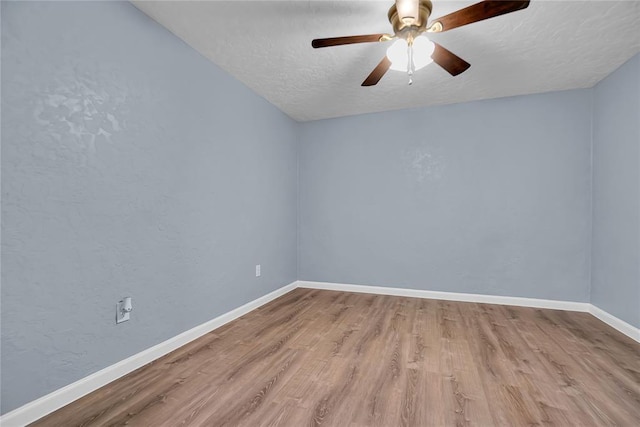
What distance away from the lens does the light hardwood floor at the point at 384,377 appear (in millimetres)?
1462

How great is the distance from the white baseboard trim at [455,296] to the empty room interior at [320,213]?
3cm

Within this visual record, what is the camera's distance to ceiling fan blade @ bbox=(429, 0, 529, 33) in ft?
4.45

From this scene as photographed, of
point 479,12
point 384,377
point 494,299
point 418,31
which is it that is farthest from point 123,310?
point 494,299

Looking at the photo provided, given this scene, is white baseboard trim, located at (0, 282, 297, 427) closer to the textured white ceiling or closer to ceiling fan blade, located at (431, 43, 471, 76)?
the textured white ceiling

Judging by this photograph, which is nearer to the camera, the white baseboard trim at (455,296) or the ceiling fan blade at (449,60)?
the ceiling fan blade at (449,60)

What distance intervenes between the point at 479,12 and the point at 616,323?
298 centimetres

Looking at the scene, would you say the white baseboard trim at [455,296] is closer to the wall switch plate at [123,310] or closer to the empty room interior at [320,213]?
the empty room interior at [320,213]

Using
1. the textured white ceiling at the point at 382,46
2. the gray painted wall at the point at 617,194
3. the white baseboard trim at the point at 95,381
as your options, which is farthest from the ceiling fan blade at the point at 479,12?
the white baseboard trim at the point at 95,381

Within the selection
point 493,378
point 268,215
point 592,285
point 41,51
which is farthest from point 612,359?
point 41,51

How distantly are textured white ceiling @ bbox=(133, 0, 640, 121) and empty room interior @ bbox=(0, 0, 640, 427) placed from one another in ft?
0.08

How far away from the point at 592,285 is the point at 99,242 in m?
4.43

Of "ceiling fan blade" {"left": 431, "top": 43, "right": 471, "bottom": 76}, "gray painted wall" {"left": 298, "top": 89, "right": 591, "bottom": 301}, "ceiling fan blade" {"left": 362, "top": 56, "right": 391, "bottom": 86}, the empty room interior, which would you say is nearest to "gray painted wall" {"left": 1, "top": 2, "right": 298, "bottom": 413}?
the empty room interior

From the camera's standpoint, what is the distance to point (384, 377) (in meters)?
1.82

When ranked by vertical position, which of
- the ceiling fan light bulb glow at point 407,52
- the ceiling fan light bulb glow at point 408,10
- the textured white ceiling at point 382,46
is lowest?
the ceiling fan light bulb glow at point 407,52
